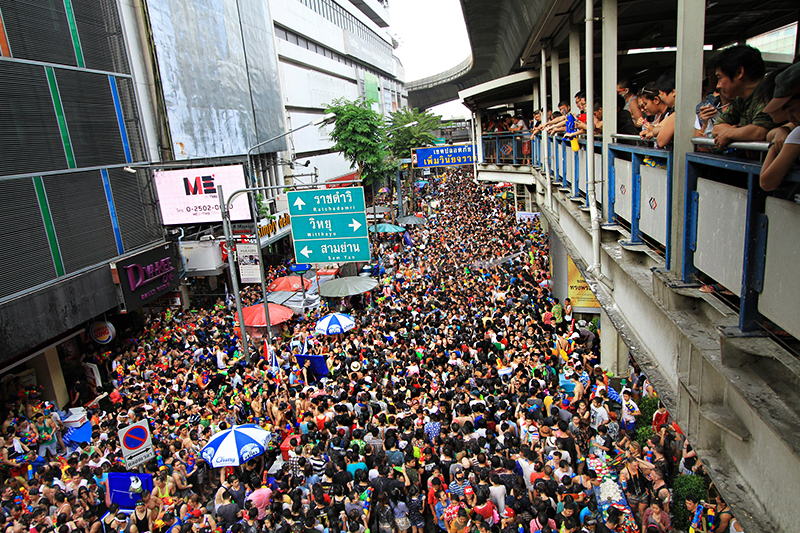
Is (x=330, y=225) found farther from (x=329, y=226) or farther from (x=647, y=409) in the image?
(x=647, y=409)

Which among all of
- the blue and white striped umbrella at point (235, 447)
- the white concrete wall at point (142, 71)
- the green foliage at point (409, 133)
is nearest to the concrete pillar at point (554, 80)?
the blue and white striped umbrella at point (235, 447)

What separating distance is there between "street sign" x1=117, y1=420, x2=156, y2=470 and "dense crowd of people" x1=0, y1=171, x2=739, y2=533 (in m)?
0.27

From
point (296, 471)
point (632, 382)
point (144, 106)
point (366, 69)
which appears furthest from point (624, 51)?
point (366, 69)

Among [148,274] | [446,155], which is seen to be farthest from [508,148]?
[148,274]

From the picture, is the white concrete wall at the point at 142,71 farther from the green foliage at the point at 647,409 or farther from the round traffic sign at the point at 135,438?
the green foliage at the point at 647,409

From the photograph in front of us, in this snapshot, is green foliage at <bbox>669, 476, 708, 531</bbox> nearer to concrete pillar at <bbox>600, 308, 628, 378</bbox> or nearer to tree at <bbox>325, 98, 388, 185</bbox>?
concrete pillar at <bbox>600, 308, 628, 378</bbox>

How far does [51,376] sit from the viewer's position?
43.1 feet

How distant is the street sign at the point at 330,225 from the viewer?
1360 cm

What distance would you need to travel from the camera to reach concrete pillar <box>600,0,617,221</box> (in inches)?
238

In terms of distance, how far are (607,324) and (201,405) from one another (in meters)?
8.20

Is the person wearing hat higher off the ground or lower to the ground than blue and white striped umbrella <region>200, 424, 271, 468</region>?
higher

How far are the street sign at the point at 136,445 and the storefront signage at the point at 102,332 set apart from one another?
285 inches

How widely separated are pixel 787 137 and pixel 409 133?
35081mm

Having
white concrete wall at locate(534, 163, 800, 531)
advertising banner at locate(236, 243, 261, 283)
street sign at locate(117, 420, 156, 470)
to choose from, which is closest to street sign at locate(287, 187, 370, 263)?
advertising banner at locate(236, 243, 261, 283)
